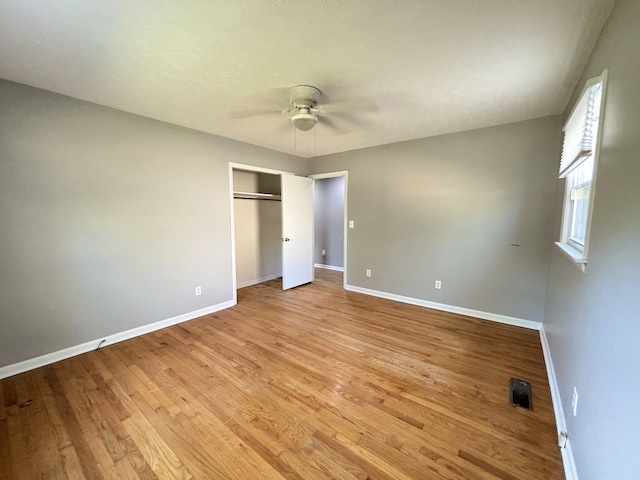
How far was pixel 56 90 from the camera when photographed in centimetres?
215

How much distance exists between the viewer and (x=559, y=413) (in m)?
1.62

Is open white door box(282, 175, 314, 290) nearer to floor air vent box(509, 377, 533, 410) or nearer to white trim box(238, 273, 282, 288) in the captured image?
white trim box(238, 273, 282, 288)

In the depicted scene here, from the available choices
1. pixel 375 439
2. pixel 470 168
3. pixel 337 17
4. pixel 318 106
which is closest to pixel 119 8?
pixel 337 17

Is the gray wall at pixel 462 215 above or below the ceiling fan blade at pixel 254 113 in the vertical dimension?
below

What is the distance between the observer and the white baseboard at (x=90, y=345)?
2117mm

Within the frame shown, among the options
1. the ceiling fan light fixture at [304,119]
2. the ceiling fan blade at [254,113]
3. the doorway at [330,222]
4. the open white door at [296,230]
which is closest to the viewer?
the ceiling fan light fixture at [304,119]

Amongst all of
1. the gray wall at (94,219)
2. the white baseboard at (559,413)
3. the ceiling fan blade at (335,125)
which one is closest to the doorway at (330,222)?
the ceiling fan blade at (335,125)

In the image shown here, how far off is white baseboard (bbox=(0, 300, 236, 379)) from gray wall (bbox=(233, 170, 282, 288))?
4.44 ft

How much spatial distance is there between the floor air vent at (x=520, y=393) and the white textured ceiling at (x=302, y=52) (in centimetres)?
236

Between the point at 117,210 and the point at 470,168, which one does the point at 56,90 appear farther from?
the point at 470,168

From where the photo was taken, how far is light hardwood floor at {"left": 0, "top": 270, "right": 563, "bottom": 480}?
53.6 inches

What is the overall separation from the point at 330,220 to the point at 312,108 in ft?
12.8

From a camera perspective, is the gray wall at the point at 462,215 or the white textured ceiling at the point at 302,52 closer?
the white textured ceiling at the point at 302,52

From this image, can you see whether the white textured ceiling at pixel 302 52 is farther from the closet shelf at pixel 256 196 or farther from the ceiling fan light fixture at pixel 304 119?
the closet shelf at pixel 256 196
